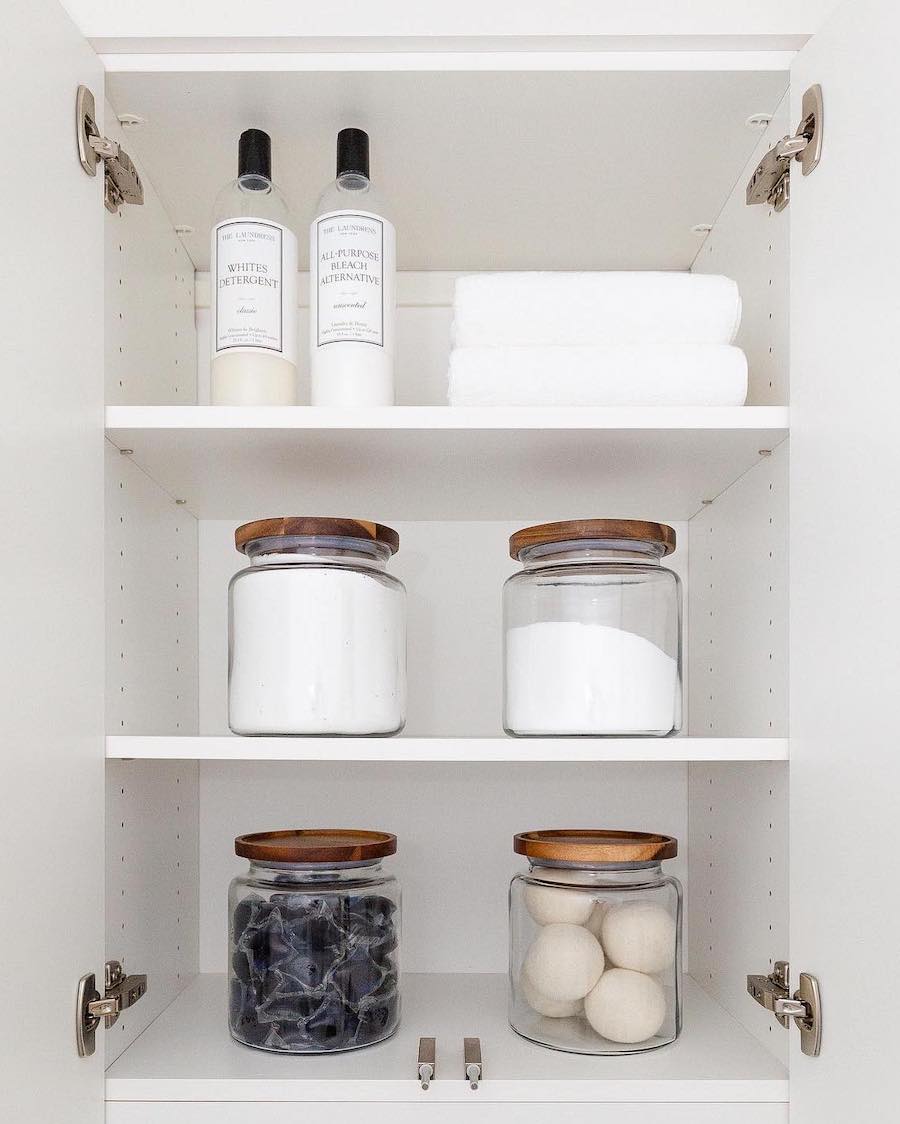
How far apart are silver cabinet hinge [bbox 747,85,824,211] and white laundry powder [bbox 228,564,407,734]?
42 centimetres

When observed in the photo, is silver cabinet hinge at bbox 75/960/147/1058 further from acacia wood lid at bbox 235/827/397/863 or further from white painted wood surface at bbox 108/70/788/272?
white painted wood surface at bbox 108/70/788/272

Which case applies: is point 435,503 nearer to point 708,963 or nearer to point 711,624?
point 711,624

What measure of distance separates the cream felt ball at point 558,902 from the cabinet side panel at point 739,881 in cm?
14

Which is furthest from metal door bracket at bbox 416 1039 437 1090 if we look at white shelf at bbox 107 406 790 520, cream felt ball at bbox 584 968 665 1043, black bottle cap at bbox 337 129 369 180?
black bottle cap at bbox 337 129 369 180

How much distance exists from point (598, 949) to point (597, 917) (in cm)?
2

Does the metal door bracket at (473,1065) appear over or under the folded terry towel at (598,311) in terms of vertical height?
under

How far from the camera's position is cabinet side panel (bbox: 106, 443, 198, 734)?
86cm

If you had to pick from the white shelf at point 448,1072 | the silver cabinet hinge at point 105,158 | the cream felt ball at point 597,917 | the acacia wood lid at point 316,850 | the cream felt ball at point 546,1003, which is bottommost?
the white shelf at point 448,1072

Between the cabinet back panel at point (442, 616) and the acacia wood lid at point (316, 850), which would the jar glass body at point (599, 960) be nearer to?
the acacia wood lid at point (316, 850)

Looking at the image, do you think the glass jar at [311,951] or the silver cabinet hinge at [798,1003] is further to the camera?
the glass jar at [311,951]

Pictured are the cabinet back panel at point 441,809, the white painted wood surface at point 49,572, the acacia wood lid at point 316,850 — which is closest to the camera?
the white painted wood surface at point 49,572

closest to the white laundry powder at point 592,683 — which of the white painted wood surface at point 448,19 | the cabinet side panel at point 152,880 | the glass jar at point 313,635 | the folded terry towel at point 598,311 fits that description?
the glass jar at point 313,635

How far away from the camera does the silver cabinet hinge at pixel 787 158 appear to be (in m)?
0.76

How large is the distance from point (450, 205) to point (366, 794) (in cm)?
58
